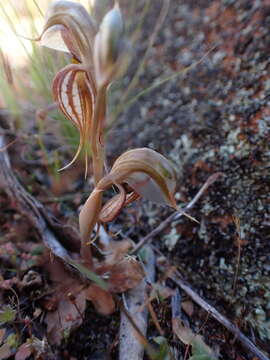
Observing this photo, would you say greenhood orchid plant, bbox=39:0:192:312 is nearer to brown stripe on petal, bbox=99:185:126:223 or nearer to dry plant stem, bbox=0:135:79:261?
brown stripe on petal, bbox=99:185:126:223

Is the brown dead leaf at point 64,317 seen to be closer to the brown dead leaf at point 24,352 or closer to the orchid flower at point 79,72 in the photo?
the brown dead leaf at point 24,352

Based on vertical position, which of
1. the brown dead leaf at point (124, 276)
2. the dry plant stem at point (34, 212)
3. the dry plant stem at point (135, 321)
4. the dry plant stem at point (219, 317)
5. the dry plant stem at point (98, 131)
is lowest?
the dry plant stem at point (219, 317)

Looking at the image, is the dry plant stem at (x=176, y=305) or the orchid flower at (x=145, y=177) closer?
the orchid flower at (x=145, y=177)

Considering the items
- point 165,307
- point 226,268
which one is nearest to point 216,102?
point 226,268

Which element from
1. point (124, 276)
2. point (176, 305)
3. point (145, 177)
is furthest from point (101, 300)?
point (145, 177)

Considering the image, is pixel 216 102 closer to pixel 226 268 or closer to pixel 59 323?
pixel 226 268

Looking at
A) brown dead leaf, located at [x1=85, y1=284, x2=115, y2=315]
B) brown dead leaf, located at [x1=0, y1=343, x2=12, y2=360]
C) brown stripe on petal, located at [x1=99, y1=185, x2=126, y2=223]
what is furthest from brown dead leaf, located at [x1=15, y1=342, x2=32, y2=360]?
brown stripe on petal, located at [x1=99, y1=185, x2=126, y2=223]

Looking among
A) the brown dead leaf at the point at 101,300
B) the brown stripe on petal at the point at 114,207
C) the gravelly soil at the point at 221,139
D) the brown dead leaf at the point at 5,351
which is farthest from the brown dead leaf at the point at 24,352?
the gravelly soil at the point at 221,139
